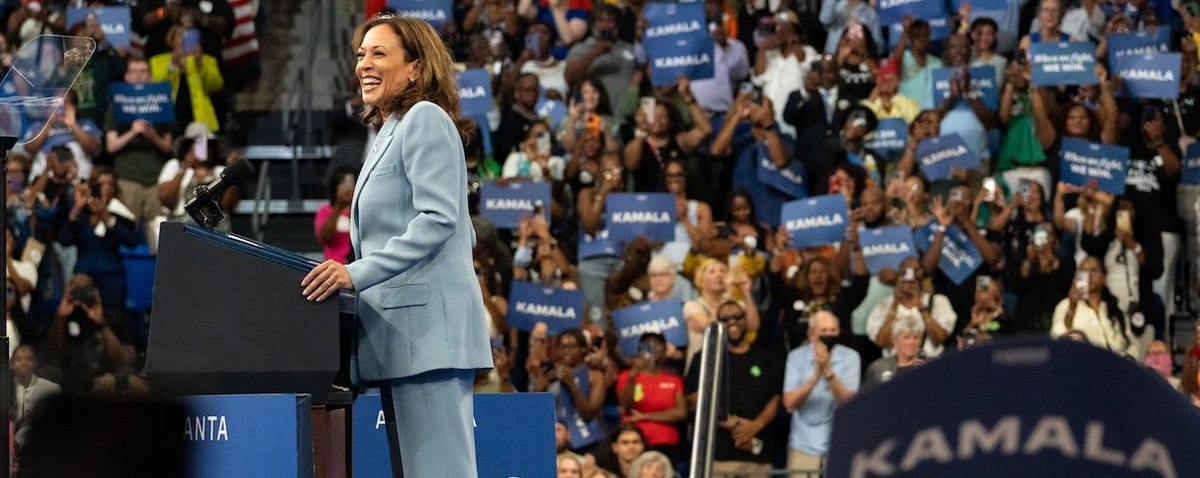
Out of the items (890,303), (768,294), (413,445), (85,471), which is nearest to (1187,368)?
(890,303)

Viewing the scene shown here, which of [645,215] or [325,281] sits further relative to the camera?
[645,215]

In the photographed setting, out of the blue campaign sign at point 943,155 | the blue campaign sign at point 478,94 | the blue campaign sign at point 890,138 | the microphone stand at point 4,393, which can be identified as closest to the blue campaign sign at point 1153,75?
the blue campaign sign at point 943,155

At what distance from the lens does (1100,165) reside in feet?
32.8

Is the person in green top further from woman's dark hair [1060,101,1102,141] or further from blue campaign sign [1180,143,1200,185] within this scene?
blue campaign sign [1180,143,1200,185]

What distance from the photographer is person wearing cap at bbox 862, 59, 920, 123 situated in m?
10.5

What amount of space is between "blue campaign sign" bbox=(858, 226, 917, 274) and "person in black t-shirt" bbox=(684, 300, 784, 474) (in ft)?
2.86

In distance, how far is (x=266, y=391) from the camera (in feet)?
11.6

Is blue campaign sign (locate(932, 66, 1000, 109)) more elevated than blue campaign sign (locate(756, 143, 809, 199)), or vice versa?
blue campaign sign (locate(932, 66, 1000, 109))

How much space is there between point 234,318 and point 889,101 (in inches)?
297

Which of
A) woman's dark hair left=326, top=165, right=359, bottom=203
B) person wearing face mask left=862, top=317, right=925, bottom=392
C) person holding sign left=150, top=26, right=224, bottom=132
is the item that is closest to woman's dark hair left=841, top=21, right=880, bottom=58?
person wearing face mask left=862, top=317, right=925, bottom=392

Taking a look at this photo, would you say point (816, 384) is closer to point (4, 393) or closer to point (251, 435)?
point (251, 435)

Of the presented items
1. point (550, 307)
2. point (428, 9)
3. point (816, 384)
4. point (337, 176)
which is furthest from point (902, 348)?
point (428, 9)

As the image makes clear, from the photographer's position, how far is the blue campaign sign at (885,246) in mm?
9461

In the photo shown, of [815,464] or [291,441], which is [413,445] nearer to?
[291,441]
